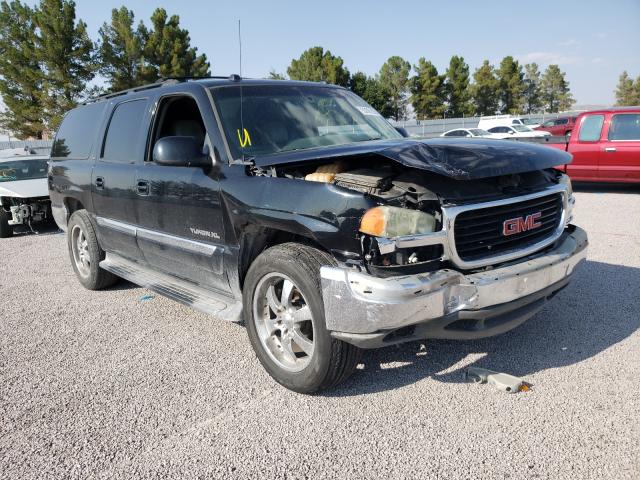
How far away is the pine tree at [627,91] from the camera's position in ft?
231

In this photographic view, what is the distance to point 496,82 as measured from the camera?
64500 millimetres

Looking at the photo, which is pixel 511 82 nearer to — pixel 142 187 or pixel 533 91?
pixel 533 91

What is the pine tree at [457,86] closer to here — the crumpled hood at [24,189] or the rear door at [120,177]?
the crumpled hood at [24,189]

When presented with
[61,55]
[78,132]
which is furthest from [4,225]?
[61,55]

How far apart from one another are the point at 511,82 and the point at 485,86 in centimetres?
338

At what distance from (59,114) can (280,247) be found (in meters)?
37.8

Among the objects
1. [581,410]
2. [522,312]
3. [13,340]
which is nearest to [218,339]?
[13,340]

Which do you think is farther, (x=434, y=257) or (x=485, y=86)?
(x=485, y=86)

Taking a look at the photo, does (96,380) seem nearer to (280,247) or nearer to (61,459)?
(61,459)

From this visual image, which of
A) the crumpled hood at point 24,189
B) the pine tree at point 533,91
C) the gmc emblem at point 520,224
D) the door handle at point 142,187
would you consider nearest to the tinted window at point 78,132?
the door handle at point 142,187

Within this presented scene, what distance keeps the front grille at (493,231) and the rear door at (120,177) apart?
9.34 feet

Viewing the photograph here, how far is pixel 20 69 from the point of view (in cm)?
3494

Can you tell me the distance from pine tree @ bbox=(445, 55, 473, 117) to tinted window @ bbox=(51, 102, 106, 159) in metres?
61.2

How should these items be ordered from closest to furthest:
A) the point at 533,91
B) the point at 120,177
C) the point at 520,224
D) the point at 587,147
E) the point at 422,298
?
the point at 422,298 → the point at 520,224 → the point at 120,177 → the point at 587,147 → the point at 533,91
